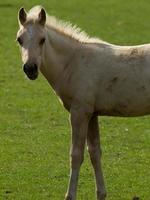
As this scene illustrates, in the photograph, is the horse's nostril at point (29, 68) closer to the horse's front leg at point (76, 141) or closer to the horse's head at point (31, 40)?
the horse's head at point (31, 40)

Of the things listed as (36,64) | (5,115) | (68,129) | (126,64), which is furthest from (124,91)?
(5,115)

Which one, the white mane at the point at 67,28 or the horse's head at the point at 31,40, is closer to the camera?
the horse's head at the point at 31,40

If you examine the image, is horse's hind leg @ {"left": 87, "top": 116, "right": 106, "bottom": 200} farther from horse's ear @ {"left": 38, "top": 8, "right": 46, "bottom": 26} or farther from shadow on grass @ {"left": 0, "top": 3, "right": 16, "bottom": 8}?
shadow on grass @ {"left": 0, "top": 3, "right": 16, "bottom": 8}

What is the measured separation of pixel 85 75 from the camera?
9109mm

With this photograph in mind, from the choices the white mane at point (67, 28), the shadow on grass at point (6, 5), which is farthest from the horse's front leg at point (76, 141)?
the shadow on grass at point (6, 5)

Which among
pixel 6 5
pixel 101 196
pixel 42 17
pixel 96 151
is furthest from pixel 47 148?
pixel 6 5

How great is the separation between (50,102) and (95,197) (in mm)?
6199

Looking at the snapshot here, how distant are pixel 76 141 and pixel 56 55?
112cm

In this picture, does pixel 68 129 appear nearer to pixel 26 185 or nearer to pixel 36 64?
pixel 26 185

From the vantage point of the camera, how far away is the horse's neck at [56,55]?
918cm

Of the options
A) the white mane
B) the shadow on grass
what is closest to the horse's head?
the white mane

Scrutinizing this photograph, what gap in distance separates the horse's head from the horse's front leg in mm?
791

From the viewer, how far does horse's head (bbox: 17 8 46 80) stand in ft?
28.2

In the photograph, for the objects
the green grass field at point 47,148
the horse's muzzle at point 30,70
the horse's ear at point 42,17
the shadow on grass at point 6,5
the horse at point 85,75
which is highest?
the horse's ear at point 42,17
